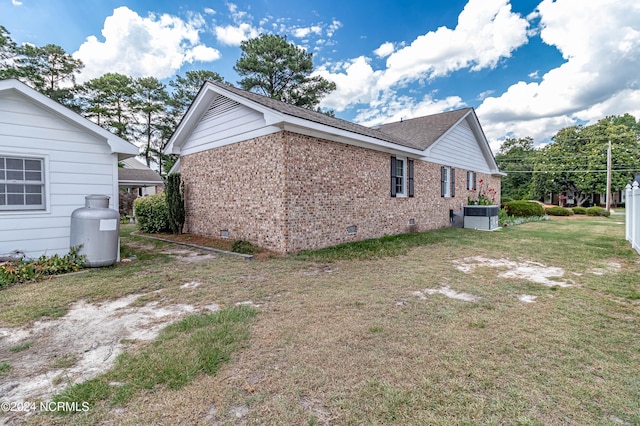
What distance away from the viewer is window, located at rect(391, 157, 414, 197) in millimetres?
10664

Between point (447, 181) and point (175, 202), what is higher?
point (447, 181)

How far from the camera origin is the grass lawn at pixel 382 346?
6.31ft

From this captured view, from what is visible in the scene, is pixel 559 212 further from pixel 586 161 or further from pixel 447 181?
pixel 447 181

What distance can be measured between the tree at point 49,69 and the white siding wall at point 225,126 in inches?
898

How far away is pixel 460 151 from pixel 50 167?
616 inches

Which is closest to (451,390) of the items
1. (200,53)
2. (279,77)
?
(200,53)

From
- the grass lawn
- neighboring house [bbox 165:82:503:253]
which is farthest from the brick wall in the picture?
the grass lawn

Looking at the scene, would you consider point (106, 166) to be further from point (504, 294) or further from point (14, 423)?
point (504, 294)

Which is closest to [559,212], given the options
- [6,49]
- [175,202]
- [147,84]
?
[175,202]

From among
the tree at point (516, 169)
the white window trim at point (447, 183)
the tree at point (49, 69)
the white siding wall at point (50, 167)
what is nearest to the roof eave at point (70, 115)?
the white siding wall at point (50, 167)

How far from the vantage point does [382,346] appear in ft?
9.18

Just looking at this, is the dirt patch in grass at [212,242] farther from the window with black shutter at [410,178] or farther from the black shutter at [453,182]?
the black shutter at [453,182]

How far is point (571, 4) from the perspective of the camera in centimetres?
906

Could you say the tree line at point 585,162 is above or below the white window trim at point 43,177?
above
